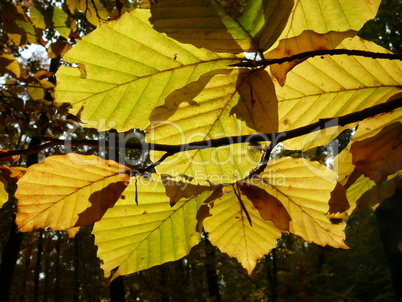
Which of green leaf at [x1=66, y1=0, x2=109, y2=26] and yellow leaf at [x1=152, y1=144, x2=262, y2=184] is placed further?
green leaf at [x1=66, y1=0, x2=109, y2=26]

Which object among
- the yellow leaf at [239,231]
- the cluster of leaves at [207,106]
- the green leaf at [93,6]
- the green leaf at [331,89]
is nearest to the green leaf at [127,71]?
the cluster of leaves at [207,106]

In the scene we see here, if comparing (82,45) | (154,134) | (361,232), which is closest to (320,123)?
(154,134)

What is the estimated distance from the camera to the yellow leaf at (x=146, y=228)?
1.90ft

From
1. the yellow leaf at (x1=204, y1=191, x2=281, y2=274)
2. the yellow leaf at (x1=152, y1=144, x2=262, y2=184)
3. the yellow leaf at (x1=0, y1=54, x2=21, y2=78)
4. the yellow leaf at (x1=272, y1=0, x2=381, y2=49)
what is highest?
the yellow leaf at (x1=0, y1=54, x2=21, y2=78)

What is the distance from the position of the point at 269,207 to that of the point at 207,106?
216 mm

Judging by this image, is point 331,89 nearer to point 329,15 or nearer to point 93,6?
point 329,15

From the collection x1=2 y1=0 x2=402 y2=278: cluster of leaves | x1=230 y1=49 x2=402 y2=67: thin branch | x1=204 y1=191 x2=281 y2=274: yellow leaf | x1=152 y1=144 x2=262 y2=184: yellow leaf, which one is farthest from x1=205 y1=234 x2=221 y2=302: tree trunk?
x1=230 y1=49 x2=402 y2=67: thin branch

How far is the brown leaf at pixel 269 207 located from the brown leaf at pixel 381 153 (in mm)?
147

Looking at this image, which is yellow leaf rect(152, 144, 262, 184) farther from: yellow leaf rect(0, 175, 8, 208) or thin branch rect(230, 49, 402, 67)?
yellow leaf rect(0, 175, 8, 208)

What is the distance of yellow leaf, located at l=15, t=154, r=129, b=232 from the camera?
0.47 metres

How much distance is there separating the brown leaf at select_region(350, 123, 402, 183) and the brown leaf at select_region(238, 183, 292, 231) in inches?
5.8

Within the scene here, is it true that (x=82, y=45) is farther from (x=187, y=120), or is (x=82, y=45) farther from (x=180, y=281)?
(x=180, y=281)

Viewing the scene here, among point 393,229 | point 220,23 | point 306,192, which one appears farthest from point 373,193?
point 393,229

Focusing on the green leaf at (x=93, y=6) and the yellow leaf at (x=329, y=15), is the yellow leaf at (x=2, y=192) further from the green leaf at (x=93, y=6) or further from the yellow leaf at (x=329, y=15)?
the green leaf at (x=93, y=6)
